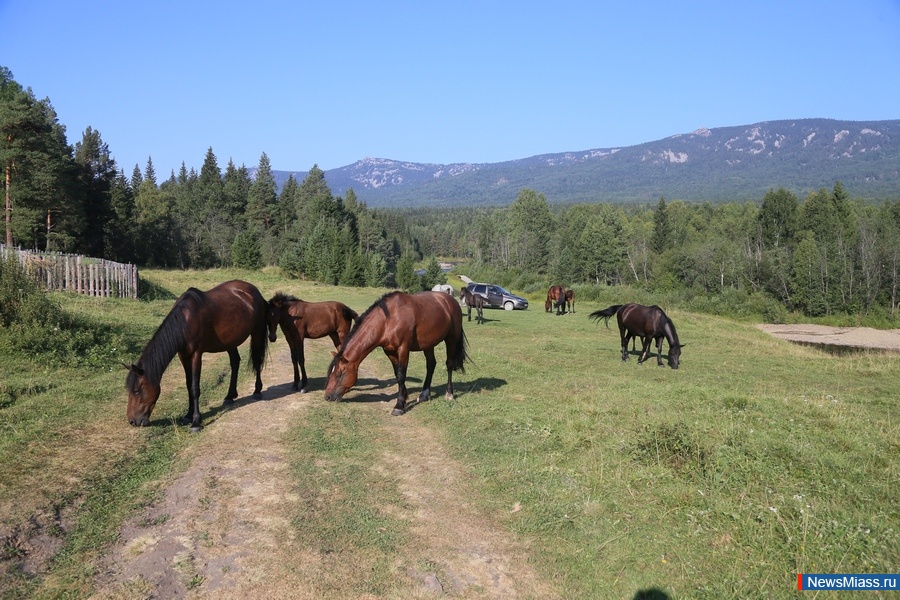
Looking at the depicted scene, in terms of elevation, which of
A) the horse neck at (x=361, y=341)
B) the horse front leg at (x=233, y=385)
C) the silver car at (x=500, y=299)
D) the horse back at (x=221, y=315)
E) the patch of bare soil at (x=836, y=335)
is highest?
the horse back at (x=221, y=315)

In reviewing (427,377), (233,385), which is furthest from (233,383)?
(427,377)

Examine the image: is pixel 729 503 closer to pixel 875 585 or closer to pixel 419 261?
pixel 875 585

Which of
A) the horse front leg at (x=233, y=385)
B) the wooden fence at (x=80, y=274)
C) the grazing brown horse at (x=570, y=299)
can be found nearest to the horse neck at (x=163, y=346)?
the horse front leg at (x=233, y=385)

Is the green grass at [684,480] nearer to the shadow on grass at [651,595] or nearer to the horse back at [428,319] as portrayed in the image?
the shadow on grass at [651,595]

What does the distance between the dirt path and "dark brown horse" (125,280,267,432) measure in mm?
1222

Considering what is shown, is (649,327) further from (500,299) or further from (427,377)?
(500,299)

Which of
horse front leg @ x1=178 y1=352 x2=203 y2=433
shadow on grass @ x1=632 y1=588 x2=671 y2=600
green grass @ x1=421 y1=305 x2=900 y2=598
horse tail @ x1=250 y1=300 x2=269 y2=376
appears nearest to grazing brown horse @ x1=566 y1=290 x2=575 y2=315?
green grass @ x1=421 y1=305 x2=900 y2=598

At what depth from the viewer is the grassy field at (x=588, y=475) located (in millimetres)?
4836

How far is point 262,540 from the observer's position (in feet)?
17.3

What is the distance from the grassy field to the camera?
190 inches

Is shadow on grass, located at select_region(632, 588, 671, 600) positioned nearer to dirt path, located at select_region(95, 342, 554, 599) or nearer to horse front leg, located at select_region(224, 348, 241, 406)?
dirt path, located at select_region(95, 342, 554, 599)

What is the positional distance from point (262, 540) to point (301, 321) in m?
6.96

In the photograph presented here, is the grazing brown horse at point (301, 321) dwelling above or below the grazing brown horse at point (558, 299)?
above

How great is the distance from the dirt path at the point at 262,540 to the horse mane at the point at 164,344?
54.3 inches
